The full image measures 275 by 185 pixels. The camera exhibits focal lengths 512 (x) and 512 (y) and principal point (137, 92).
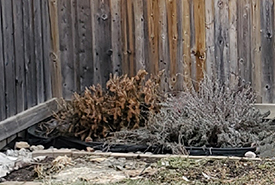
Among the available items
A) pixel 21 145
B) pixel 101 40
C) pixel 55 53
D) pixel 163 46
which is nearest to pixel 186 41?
pixel 163 46

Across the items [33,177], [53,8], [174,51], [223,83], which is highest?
[53,8]

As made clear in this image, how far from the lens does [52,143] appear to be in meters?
4.68

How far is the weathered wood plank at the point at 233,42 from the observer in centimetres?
507

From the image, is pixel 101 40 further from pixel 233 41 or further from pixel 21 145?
pixel 21 145

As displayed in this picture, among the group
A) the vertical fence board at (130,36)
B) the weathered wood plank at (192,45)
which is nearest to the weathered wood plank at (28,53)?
the vertical fence board at (130,36)

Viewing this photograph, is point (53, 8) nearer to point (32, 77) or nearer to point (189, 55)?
point (32, 77)

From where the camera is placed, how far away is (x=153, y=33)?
5.30 meters

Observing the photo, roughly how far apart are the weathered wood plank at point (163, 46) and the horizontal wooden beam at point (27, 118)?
3.71 ft

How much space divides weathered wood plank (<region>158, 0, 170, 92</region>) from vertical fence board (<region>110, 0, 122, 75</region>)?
43 cm

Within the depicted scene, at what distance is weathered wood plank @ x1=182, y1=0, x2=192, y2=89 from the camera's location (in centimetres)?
519

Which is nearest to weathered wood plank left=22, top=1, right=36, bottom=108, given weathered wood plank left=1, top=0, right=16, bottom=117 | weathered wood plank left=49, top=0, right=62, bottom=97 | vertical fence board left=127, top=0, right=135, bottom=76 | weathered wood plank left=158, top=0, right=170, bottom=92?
weathered wood plank left=1, top=0, right=16, bottom=117

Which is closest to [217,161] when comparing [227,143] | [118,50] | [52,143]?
[227,143]

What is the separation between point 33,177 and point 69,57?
89.2 inches

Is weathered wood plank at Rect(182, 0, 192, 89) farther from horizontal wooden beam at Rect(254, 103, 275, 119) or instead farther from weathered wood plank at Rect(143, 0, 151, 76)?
horizontal wooden beam at Rect(254, 103, 275, 119)
